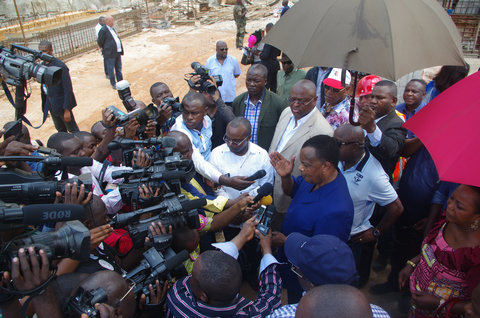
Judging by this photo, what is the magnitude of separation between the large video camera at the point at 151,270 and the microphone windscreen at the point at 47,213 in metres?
0.62

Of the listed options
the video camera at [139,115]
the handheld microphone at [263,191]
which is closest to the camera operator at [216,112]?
the video camera at [139,115]

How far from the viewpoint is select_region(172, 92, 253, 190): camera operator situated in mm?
3402

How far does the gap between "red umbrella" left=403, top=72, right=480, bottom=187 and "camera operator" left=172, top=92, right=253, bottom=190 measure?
1768 mm

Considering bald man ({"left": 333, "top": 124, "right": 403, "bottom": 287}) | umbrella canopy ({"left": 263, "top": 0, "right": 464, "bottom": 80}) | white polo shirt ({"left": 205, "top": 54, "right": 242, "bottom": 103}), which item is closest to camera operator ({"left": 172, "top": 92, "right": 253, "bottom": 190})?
bald man ({"left": 333, "top": 124, "right": 403, "bottom": 287})

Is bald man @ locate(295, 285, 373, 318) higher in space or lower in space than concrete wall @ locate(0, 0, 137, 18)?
lower

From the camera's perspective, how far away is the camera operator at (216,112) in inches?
167

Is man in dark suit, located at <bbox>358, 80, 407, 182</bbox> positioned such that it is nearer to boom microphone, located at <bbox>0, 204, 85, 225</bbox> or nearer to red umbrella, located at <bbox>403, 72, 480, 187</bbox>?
red umbrella, located at <bbox>403, 72, 480, 187</bbox>

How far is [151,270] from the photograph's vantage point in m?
2.17

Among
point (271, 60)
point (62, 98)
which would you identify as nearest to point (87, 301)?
point (62, 98)

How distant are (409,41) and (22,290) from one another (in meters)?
2.64

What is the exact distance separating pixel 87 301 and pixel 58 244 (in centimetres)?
33

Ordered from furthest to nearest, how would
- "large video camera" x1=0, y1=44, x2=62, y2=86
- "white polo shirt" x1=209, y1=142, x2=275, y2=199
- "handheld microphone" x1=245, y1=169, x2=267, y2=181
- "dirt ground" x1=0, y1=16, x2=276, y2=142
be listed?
1. "dirt ground" x1=0, y1=16, x2=276, y2=142
2. "white polo shirt" x1=209, y1=142, x2=275, y2=199
3. "handheld microphone" x1=245, y1=169, x2=267, y2=181
4. "large video camera" x1=0, y1=44, x2=62, y2=86

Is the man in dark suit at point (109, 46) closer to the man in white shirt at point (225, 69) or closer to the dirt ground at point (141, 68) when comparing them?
the dirt ground at point (141, 68)

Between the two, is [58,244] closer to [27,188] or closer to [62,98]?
[27,188]
